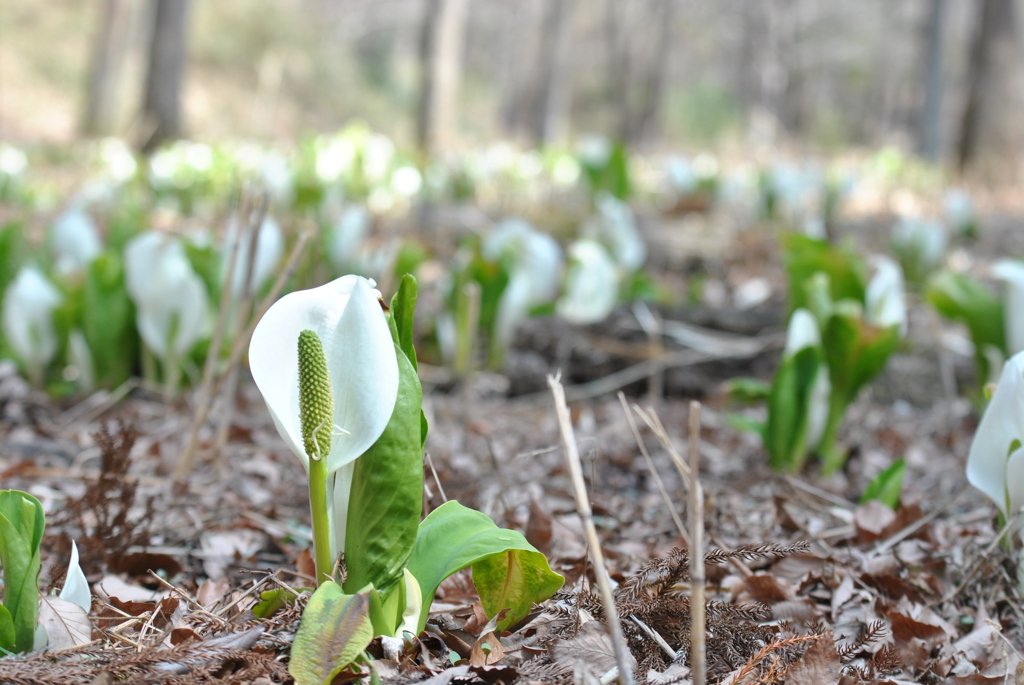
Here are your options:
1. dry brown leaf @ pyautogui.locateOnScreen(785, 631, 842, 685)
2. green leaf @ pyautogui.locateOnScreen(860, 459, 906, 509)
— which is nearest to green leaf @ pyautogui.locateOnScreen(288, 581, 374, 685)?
dry brown leaf @ pyautogui.locateOnScreen(785, 631, 842, 685)

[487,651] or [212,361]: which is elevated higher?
[212,361]

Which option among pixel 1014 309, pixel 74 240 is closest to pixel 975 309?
pixel 1014 309

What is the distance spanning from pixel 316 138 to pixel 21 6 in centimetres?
1835

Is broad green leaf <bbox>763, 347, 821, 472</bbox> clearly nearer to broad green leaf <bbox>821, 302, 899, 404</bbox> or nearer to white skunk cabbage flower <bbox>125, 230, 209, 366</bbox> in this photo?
broad green leaf <bbox>821, 302, 899, 404</bbox>

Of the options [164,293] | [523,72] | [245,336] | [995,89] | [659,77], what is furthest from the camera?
[523,72]

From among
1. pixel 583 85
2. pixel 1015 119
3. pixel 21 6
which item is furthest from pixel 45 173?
pixel 583 85

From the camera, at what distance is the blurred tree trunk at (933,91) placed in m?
12.4

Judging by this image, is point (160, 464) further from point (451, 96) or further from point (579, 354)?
point (451, 96)

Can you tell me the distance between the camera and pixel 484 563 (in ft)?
3.12

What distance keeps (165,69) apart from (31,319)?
7356 mm

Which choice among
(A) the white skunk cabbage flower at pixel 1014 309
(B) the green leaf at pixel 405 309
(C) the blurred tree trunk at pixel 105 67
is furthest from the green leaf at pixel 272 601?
(C) the blurred tree trunk at pixel 105 67

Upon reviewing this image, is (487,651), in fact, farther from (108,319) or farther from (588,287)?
(588,287)

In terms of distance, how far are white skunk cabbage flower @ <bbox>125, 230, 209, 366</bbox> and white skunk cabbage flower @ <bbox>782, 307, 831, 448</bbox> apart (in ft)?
4.45

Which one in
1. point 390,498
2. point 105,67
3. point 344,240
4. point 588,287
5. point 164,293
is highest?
point 105,67
